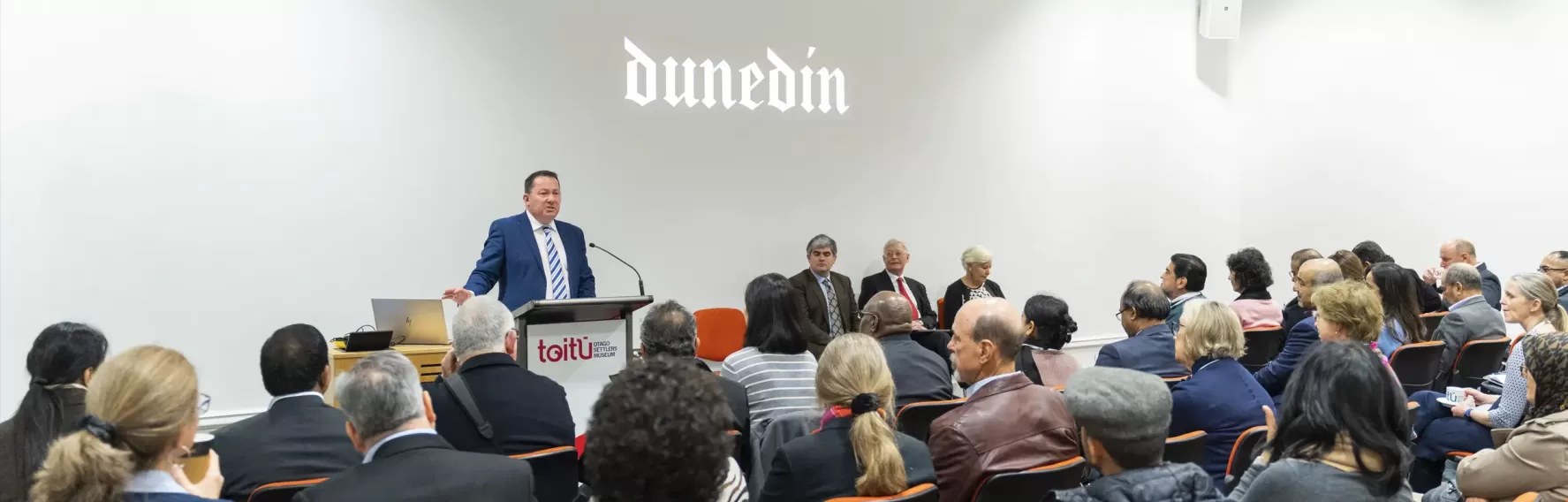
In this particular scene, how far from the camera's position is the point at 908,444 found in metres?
2.38

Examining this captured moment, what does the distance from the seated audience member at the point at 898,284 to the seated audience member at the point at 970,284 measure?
0.17 meters

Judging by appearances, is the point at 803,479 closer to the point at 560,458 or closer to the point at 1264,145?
the point at 560,458

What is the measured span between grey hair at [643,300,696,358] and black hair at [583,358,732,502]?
160 centimetres

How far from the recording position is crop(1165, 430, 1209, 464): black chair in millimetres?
2625

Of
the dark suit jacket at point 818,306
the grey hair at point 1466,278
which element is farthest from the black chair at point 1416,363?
the dark suit jacket at point 818,306

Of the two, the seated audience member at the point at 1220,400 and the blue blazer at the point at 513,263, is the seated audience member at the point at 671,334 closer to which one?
the seated audience member at the point at 1220,400

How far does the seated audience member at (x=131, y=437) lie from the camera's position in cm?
164

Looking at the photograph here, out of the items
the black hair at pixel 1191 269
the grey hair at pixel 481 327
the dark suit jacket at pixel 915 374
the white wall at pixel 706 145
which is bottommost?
the dark suit jacket at pixel 915 374

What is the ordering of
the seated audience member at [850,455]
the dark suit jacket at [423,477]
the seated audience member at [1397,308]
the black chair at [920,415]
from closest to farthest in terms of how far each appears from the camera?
the dark suit jacket at [423,477] < the seated audience member at [850,455] < the black chair at [920,415] < the seated audience member at [1397,308]

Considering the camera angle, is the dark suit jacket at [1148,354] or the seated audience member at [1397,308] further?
the seated audience member at [1397,308]

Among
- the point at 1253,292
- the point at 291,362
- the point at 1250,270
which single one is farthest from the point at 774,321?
the point at 1253,292

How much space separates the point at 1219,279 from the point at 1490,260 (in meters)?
2.10

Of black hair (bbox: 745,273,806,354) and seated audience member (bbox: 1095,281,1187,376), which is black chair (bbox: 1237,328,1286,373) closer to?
seated audience member (bbox: 1095,281,1187,376)

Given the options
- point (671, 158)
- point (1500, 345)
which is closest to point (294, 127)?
point (671, 158)
